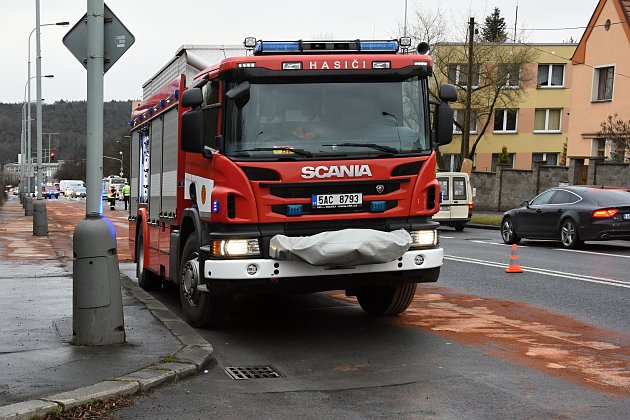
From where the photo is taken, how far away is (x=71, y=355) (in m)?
7.42

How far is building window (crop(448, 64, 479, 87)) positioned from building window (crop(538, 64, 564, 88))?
6.70 m

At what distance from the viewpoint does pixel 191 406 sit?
20.3ft

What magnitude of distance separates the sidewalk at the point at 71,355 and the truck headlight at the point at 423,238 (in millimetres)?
2203

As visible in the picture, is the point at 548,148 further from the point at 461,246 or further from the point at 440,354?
the point at 440,354

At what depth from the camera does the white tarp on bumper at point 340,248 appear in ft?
26.6

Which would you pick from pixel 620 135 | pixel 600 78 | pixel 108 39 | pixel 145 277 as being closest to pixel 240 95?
pixel 108 39

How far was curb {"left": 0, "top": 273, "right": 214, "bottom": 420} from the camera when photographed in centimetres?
571

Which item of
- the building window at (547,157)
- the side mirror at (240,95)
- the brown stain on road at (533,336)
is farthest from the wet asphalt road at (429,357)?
the building window at (547,157)

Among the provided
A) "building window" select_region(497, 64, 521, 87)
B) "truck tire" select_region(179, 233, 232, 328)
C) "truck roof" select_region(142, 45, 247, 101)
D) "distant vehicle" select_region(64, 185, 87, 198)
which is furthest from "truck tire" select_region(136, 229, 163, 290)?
"distant vehicle" select_region(64, 185, 87, 198)

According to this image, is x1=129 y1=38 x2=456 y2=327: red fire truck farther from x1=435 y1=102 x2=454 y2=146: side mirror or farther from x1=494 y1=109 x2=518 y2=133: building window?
x1=494 y1=109 x2=518 y2=133: building window

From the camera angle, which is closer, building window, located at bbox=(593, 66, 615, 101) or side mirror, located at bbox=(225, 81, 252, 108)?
side mirror, located at bbox=(225, 81, 252, 108)

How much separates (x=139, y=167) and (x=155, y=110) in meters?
1.84

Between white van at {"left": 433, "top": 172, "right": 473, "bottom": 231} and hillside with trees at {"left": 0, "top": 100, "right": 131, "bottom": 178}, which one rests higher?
hillside with trees at {"left": 0, "top": 100, "right": 131, "bottom": 178}

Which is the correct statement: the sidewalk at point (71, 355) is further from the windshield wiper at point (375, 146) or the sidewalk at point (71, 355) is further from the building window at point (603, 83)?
the building window at point (603, 83)
